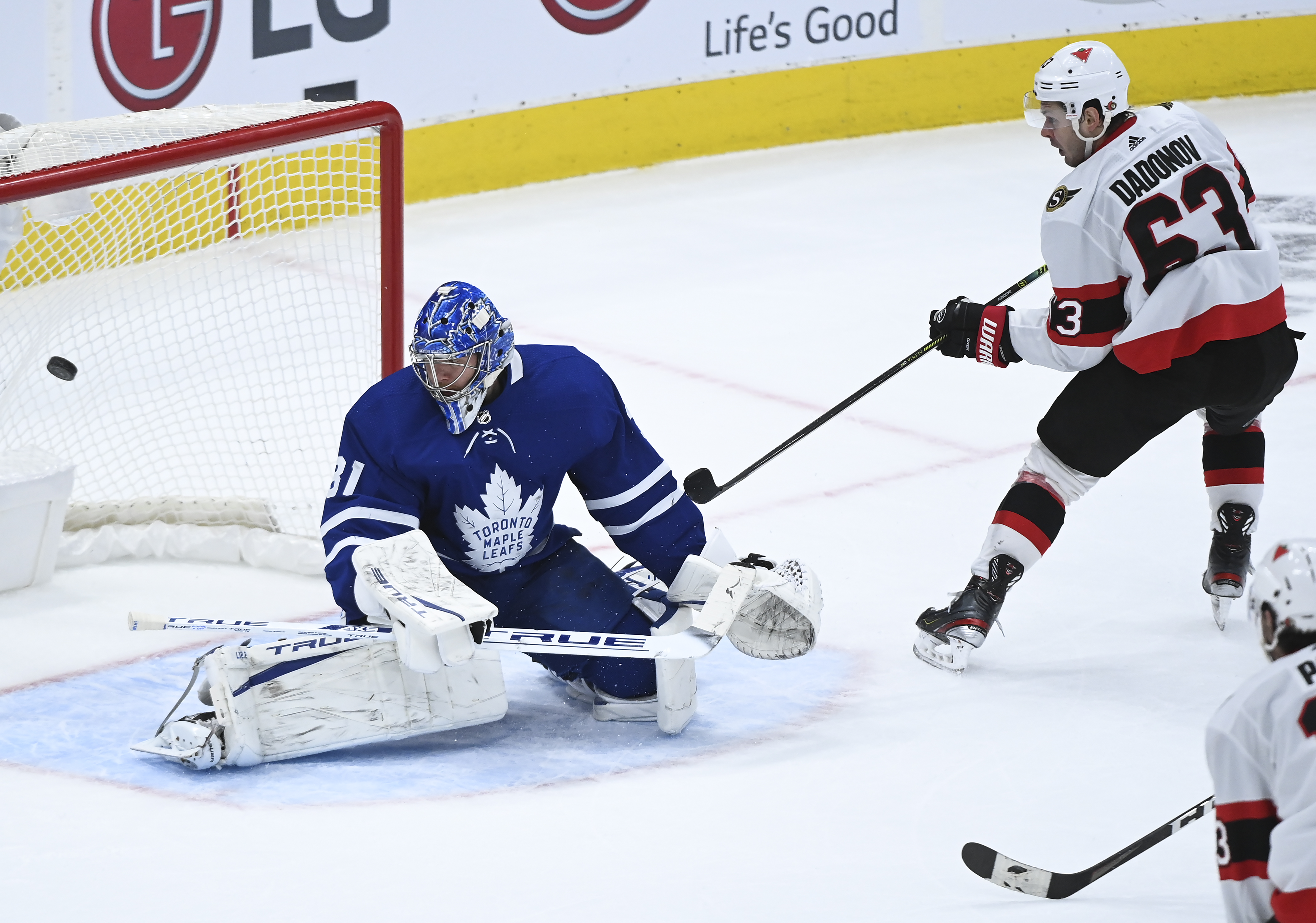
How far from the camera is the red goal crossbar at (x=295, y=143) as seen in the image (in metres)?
3.14

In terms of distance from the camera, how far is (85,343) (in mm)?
4477

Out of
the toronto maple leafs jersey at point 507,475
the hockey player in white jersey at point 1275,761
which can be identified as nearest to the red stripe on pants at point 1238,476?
the toronto maple leafs jersey at point 507,475

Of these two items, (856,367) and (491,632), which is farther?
(856,367)

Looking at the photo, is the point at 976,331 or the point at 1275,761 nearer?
the point at 1275,761

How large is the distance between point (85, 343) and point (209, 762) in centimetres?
215

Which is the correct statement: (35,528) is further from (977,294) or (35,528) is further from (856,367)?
(977,294)

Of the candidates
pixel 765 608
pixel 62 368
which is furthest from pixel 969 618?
pixel 62 368

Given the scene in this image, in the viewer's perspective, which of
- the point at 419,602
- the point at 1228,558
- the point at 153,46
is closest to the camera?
the point at 419,602

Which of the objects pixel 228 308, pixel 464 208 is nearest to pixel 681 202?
pixel 464 208

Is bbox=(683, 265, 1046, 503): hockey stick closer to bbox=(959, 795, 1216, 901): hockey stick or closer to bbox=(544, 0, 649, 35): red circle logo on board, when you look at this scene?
bbox=(959, 795, 1216, 901): hockey stick

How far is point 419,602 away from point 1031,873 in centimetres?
94

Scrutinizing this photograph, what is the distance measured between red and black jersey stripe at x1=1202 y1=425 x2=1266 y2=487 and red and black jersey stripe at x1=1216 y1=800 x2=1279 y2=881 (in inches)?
67.1

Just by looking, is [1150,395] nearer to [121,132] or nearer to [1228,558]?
[1228,558]

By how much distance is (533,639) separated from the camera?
2.67 metres
